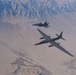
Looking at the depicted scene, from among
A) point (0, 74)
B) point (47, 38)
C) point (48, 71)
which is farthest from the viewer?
point (48, 71)

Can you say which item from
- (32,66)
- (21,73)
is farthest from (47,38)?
(32,66)

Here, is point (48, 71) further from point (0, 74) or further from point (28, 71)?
point (0, 74)

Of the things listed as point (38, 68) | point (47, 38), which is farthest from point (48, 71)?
point (47, 38)

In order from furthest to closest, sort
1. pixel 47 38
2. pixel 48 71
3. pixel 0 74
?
1. pixel 48 71
2. pixel 0 74
3. pixel 47 38

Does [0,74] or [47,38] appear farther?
[0,74]

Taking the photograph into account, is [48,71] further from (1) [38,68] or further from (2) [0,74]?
(2) [0,74]

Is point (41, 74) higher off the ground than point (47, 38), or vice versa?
point (47, 38)

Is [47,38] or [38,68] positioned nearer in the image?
[47,38]

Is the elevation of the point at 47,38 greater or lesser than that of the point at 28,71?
greater
